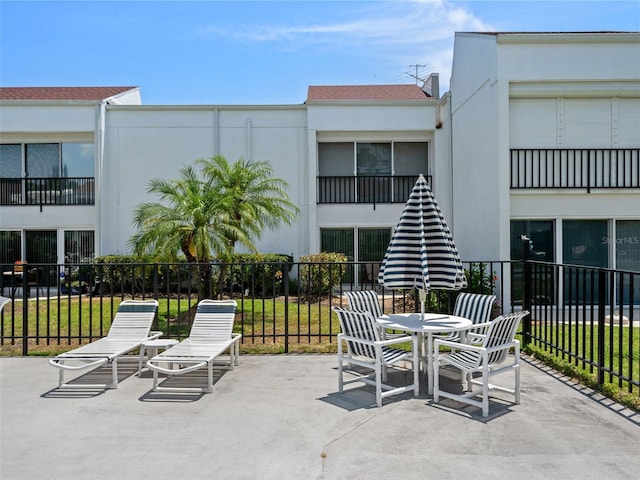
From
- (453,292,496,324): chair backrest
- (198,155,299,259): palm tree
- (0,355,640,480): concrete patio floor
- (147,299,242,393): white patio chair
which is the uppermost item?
(198,155,299,259): palm tree

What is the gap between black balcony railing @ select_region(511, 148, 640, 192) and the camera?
12.4 metres

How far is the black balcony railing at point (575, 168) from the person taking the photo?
40.7ft

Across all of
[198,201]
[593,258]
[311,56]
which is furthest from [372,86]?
[198,201]

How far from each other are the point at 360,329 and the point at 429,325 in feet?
2.92

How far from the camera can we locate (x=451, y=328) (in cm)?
578

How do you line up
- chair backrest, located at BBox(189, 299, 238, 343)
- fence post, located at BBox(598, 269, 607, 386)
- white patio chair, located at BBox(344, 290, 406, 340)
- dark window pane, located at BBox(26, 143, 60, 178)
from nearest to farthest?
fence post, located at BBox(598, 269, 607, 386), white patio chair, located at BBox(344, 290, 406, 340), chair backrest, located at BBox(189, 299, 238, 343), dark window pane, located at BBox(26, 143, 60, 178)

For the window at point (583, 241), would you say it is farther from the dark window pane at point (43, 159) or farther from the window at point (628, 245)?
the dark window pane at point (43, 159)

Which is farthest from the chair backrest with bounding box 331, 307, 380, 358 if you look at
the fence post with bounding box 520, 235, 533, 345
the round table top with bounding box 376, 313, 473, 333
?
the fence post with bounding box 520, 235, 533, 345

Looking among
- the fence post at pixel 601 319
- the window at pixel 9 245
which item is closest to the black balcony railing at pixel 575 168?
the fence post at pixel 601 319

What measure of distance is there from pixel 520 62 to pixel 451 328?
876cm

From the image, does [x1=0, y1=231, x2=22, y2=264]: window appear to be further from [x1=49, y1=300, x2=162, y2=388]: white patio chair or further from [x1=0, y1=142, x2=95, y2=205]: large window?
[x1=49, y1=300, x2=162, y2=388]: white patio chair

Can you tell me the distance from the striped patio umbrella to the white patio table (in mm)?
365

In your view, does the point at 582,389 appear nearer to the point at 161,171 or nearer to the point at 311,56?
the point at 311,56

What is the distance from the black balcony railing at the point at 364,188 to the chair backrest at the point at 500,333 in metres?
11.5
